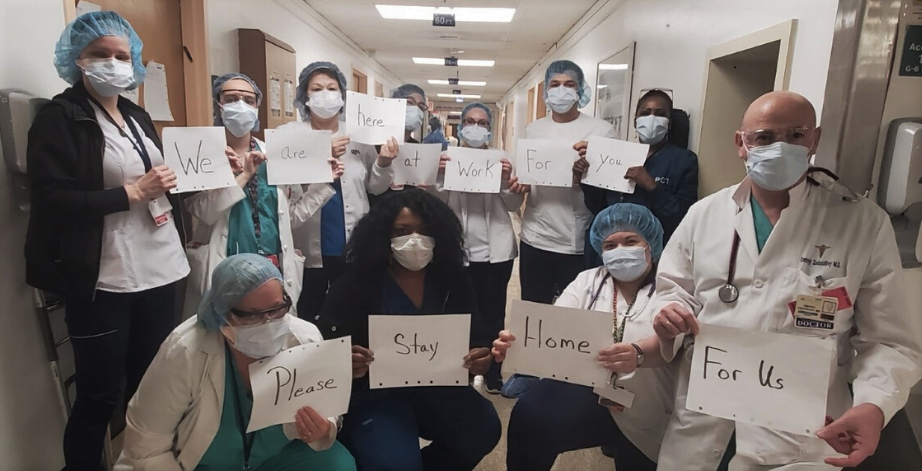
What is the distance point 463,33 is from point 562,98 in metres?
4.63

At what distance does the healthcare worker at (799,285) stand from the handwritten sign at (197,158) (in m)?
1.64

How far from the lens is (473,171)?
250 cm

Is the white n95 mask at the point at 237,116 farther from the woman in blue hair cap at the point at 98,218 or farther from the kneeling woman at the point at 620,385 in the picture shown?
the kneeling woman at the point at 620,385

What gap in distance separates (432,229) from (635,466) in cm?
104

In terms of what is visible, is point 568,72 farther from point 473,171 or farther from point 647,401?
point 647,401

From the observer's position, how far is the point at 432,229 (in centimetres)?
180

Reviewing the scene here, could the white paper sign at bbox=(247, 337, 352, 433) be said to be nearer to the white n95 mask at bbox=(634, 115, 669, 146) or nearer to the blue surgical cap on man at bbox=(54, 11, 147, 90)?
the blue surgical cap on man at bbox=(54, 11, 147, 90)

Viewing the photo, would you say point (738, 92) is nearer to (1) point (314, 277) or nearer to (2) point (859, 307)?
(2) point (859, 307)

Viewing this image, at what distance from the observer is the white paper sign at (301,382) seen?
4.45 feet

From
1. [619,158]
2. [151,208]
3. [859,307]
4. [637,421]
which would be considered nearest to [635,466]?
[637,421]

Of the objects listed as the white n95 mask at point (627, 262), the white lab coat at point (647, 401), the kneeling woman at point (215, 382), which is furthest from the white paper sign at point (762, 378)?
the kneeling woman at point (215, 382)

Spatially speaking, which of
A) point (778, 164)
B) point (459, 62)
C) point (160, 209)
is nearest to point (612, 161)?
point (778, 164)

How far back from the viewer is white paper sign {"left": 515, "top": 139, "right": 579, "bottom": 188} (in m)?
2.40

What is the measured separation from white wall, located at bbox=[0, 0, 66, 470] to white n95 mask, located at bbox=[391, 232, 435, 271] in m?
1.35
